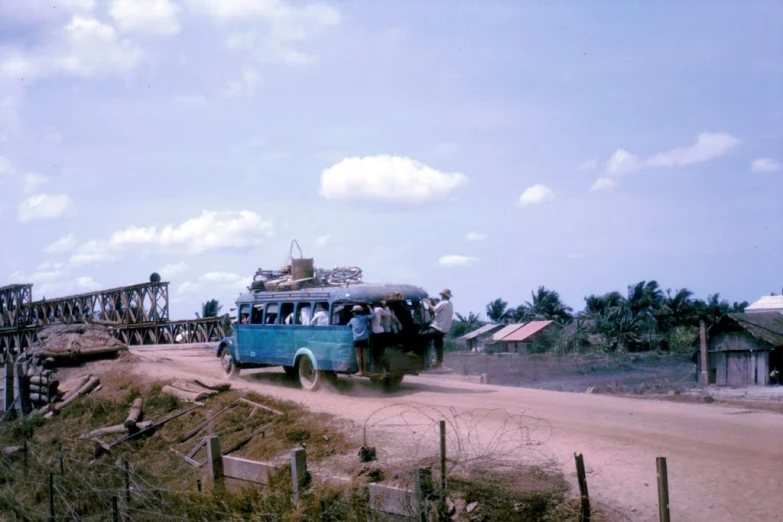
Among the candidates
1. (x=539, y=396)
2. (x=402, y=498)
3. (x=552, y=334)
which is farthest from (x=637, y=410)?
(x=552, y=334)

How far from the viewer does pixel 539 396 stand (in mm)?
15922

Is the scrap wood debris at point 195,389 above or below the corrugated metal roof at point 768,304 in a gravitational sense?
below

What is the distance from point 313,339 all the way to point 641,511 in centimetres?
956

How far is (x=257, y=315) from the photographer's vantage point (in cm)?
1784

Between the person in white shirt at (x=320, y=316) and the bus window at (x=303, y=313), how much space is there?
0.52 ft

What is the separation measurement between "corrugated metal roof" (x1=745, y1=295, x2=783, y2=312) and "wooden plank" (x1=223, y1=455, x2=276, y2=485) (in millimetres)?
44729

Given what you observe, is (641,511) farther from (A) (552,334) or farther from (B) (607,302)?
(B) (607,302)

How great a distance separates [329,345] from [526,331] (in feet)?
131

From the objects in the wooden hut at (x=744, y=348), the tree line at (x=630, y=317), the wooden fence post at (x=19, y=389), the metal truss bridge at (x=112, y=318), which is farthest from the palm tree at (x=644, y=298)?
the wooden fence post at (x=19, y=389)

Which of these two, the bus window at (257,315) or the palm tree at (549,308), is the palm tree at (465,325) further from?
the bus window at (257,315)

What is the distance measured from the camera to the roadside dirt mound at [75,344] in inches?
849

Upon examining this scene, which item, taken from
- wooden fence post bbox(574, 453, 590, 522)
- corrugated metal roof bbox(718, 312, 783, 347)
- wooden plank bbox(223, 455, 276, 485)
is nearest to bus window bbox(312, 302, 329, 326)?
wooden plank bbox(223, 455, 276, 485)

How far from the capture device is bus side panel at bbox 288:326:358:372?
50.3 feet

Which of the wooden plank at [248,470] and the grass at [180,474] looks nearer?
the grass at [180,474]
